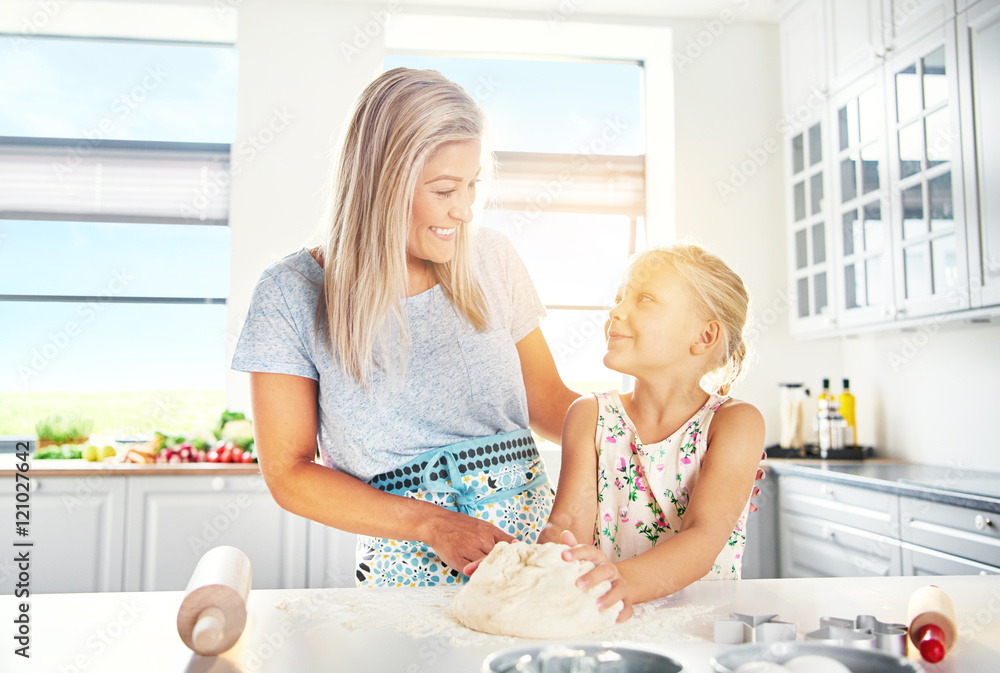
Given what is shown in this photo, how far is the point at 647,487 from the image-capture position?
125cm

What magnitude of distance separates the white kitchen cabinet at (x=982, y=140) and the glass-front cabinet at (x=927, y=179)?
0.03m

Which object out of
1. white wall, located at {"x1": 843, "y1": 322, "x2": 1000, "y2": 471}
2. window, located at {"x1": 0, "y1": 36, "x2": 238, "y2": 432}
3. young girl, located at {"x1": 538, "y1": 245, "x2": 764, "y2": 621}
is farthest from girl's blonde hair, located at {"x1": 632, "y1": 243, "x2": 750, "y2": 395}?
window, located at {"x1": 0, "y1": 36, "x2": 238, "y2": 432}

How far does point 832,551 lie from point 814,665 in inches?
96.8

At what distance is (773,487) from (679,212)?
1.43m

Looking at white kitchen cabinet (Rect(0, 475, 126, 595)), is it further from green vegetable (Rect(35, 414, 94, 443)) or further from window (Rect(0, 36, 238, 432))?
window (Rect(0, 36, 238, 432))

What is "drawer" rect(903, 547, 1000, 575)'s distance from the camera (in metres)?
2.05

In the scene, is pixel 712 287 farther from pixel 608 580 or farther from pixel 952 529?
pixel 952 529

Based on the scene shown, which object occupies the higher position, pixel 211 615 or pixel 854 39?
pixel 854 39

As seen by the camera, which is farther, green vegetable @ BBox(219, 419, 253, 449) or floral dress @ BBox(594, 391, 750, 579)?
green vegetable @ BBox(219, 419, 253, 449)

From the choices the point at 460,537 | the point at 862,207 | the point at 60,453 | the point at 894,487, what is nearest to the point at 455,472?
the point at 460,537

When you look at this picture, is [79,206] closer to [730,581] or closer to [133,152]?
[133,152]

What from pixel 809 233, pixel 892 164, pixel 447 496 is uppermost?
pixel 892 164

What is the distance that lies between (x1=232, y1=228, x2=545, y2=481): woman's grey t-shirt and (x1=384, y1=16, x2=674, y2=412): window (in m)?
2.57

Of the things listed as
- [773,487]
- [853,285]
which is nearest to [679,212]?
[853,285]
